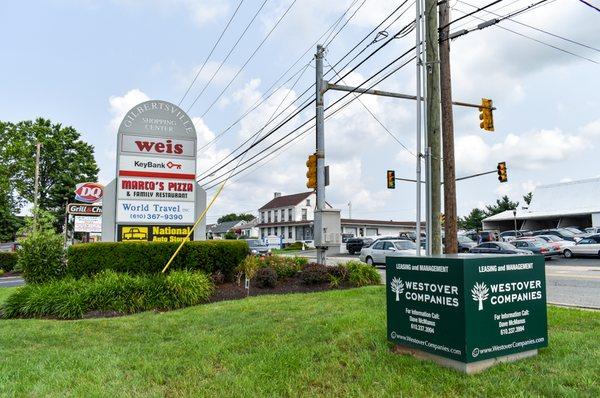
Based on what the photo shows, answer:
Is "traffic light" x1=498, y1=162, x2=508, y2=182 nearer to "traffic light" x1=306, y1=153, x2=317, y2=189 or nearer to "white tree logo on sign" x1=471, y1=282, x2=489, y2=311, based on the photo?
"traffic light" x1=306, y1=153, x2=317, y2=189

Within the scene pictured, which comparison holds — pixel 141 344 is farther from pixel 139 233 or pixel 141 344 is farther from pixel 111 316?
pixel 139 233

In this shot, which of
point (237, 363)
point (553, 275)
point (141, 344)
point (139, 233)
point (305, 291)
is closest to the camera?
point (237, 363)

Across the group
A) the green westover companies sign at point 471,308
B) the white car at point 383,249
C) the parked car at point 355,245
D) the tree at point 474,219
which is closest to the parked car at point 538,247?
the white car at point 383,249

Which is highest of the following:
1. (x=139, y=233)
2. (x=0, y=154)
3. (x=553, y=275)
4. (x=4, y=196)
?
(x=0, y=154)

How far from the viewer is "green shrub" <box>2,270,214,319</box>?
10.0 meters

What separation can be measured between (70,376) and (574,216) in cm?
5533

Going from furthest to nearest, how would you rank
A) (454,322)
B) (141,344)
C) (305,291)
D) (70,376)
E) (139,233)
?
(139,233) → (305,291) → (141,344) → (70,376) → (454,322)

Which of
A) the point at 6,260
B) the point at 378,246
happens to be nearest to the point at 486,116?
the point at 378,246

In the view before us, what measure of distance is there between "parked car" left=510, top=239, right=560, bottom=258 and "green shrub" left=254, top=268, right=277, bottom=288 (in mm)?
19952

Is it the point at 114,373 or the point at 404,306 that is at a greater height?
the point at 404,306

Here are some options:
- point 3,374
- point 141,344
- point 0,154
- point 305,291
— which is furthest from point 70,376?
point 0,154

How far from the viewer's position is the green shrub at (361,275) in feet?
44.0

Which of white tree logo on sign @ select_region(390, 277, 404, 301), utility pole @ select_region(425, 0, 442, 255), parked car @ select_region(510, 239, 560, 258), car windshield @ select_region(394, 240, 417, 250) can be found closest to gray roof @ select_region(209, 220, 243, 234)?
parked car @ select_region(510, 239, 560, 258)

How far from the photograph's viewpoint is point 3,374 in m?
5.43
